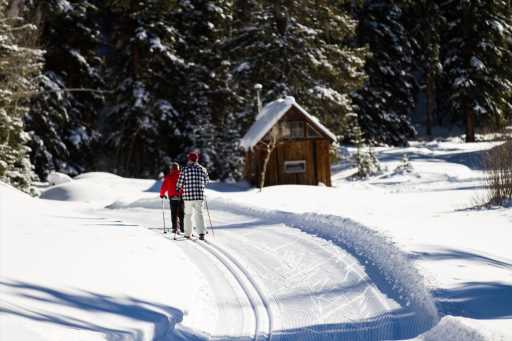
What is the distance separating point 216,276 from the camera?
30.3 feet

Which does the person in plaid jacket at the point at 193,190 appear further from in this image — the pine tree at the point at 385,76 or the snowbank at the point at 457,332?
the pine tree at the point at 385,76

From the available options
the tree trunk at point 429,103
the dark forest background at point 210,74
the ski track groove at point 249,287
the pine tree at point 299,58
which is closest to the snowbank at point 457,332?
the ski track groove at point 249,287

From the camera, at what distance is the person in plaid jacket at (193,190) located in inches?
492

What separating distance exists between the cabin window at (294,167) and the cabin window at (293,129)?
1227 millimetres

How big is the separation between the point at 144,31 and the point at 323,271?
2986cm

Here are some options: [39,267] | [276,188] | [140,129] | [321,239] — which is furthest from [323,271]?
[140,129]

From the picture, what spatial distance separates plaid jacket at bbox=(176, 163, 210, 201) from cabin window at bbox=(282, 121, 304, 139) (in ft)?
51.3

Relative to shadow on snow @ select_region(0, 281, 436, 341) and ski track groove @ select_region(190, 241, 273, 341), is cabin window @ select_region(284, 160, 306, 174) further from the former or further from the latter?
shadow on snow @ select_region(0, 281, 436, 341)

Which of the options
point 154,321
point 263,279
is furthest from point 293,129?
point 154,321

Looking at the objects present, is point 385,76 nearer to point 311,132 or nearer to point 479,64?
point 479,64

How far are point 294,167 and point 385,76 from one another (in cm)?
2241

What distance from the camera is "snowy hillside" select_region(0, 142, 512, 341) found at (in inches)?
245

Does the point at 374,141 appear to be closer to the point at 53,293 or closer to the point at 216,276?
the point at 216,276

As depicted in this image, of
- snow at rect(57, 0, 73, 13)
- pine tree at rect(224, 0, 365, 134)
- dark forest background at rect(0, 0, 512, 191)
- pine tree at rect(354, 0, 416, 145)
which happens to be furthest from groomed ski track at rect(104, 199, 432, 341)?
pine tree at rect(354, 0, 416, 145)
